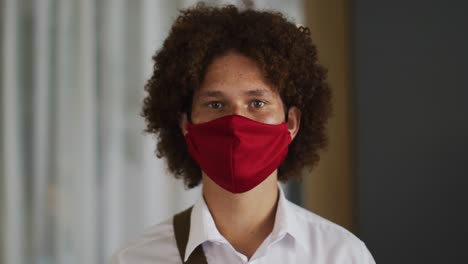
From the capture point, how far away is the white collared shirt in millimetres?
1289

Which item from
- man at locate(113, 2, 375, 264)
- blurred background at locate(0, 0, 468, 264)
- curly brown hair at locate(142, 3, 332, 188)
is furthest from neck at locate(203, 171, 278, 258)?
blurred background at locate(0, 0, 468, 264)

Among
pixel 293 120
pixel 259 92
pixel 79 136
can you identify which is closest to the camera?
pixel 259 92

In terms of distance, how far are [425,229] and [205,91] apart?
99 centimetres

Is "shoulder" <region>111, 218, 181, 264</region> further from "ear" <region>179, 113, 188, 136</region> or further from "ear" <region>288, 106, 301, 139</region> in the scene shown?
"ear" <region>288, 106, 301, 139</region>

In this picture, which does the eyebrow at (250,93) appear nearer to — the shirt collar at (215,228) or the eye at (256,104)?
the eye at (256,104)

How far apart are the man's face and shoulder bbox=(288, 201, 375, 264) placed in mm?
316

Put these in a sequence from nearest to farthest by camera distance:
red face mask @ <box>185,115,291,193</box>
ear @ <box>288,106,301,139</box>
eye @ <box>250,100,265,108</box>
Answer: red face mask @ <box>185,115,291,193</box>, eye @ <box>250,100,265,108</box>, ear @ <box>288,106,301,139</box>

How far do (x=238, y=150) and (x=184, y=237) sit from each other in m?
0.35

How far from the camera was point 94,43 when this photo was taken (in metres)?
2.12

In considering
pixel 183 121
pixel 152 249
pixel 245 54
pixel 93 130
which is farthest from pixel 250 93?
pixel 93 130

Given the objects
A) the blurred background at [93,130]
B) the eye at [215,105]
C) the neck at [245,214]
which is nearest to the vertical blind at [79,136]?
the blurred background at [93,130]

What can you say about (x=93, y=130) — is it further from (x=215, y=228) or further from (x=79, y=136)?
(x=215, y=228)

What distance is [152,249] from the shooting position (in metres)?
1.35

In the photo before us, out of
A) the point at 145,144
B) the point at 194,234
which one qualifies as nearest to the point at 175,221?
the point at 194,234
